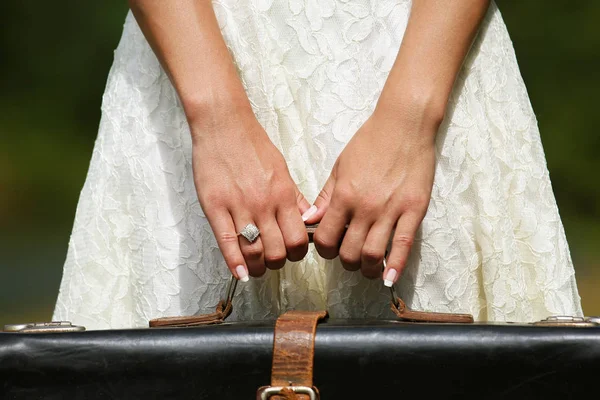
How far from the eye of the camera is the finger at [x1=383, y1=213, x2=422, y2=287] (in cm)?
117

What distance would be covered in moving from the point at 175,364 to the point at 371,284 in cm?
34

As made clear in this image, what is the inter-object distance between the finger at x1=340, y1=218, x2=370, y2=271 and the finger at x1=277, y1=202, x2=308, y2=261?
0.05 m

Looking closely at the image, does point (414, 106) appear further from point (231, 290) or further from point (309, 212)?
point (231, 290)

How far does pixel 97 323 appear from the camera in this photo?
1.38 meters

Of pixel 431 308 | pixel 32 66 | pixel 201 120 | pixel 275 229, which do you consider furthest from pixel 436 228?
pixel 32 66

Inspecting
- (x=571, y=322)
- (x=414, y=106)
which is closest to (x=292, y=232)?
(x=414, y=106)

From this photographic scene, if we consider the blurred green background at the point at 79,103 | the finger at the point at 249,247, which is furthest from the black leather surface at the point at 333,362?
the blurred green background at the point at 79,103

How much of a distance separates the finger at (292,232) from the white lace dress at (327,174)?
0.11 metres

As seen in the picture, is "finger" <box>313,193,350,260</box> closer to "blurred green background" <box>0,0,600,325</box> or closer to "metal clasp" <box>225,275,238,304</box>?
"metal clasp" <box>225,275,238,304</box>

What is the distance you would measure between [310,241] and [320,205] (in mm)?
52

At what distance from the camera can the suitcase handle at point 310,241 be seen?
1.12m

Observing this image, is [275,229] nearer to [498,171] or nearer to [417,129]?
[417,129]

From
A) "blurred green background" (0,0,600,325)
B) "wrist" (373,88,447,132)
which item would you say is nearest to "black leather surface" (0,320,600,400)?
"wrist" (373,88,447,132)

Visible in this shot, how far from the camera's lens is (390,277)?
1167 mm
